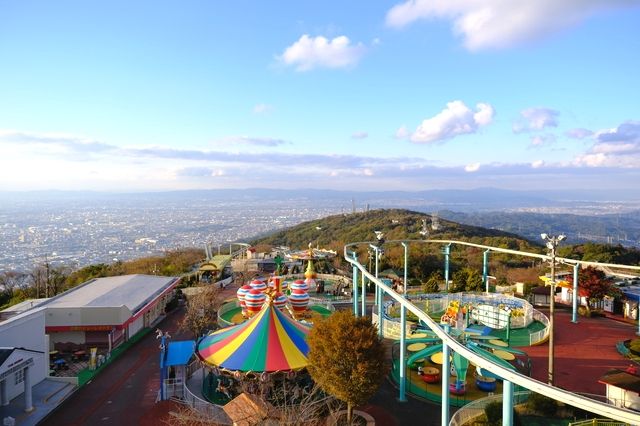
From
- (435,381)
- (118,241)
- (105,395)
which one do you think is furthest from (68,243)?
(435,381)

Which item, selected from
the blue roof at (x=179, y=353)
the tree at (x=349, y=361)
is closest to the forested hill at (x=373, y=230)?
the blue roof at (x=179, y=353)

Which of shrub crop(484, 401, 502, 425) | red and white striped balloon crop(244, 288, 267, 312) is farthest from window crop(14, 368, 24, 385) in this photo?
shrub crop(484, 401, 502, 425)

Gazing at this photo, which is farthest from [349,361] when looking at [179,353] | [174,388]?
[174,388]

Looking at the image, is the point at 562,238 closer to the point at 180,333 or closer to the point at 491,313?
the point at 491,313

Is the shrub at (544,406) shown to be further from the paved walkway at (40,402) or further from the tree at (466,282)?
the tree at (466,282)

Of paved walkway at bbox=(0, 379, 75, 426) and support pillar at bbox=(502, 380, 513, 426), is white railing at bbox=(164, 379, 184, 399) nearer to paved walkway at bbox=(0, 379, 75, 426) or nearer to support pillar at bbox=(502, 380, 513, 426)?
paved walkway at bbox=(0, 379, 75, 426)
